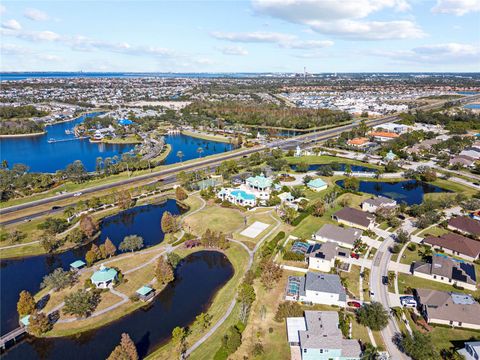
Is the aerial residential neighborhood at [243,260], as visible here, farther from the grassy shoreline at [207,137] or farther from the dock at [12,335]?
the grassy shoreline at [207,137]

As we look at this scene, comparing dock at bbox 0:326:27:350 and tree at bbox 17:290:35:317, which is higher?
tree at bbox 17:290:35:317

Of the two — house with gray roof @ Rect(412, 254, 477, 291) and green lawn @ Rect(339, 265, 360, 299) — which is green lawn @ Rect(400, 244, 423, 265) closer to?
house with gray roof @ Rect(412, 254, 477, 291)

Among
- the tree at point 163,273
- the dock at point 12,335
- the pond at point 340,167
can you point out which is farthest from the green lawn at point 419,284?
the pond at point 340,167

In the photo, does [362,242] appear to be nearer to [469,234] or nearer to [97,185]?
[469,234]

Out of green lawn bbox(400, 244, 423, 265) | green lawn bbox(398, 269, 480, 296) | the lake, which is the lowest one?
the lake

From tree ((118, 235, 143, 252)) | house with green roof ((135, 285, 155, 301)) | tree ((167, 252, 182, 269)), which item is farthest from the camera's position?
tree ((118, 235, 143, 252))

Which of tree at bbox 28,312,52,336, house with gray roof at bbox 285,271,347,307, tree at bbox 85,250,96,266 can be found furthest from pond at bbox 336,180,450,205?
tree at bbox 28,312,52,336

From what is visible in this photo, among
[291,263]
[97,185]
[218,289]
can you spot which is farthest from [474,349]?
[97,185]
